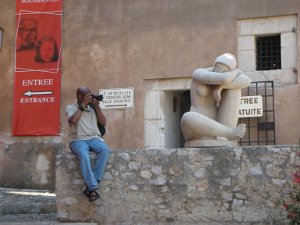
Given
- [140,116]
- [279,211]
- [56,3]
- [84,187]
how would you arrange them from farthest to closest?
1. [56,3]
2. [140,116]
3. [84,187]
4. [279,211]

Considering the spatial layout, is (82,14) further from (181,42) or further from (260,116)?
(260,116)

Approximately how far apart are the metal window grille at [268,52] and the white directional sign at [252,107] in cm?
73

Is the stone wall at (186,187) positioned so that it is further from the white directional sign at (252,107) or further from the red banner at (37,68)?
the red banner at (37,68)

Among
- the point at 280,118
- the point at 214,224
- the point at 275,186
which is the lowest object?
the point at 214,224

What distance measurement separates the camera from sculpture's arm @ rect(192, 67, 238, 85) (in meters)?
7.20

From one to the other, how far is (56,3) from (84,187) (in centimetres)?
642

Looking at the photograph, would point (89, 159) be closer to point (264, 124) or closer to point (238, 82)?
point (238, 82)

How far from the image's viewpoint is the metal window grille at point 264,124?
11078mm

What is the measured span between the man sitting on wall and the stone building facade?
4393 mm

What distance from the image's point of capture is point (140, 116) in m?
11.9

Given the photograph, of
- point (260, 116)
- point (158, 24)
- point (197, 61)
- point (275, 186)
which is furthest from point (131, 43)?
point (275, 186)

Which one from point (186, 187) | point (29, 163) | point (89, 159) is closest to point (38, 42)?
point (29, 163)

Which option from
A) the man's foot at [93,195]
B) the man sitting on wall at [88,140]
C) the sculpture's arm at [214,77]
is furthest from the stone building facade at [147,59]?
the man's foot at [93,195]

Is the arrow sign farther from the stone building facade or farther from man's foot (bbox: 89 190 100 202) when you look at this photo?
man's foot (bbox: 89 190 100 202)
